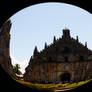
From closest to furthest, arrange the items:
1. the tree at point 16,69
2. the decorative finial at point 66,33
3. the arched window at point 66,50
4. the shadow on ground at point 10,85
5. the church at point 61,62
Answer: the shadow on ground at point 10,85 < the church at point 61,62 < the arched window at point 66,50 < the decorative finial at point 66,33 < the tree at point 16,69

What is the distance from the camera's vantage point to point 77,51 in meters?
46.2

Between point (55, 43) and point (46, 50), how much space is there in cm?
343

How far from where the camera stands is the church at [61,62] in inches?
1683

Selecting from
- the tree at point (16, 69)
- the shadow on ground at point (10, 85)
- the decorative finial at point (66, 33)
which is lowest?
the tree at point (16, 69)

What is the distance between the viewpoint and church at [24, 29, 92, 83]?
42.8 m

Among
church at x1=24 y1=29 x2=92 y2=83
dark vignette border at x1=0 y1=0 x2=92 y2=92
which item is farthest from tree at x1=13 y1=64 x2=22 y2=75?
dark vignette border at x1=0 y1=0 x2=92 y2=92


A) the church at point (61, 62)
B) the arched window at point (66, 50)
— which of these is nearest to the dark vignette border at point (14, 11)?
the church at point (61, 62)

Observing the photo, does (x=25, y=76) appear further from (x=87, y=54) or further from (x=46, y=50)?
(x=87, y=54)

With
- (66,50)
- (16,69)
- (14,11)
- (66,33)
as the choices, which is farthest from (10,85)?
(16,69)

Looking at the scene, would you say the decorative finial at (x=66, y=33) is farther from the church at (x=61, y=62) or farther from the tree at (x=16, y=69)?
the tree at (x=16, y=69)

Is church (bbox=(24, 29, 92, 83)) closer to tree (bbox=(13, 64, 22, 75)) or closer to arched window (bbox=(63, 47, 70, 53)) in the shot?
arched window (bbox=(63, 47, 70, 53))

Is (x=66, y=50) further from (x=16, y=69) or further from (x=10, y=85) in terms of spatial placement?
(x=10, y=85)

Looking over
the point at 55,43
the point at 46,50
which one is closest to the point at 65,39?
the point at 55,43

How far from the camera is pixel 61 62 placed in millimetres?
44875
